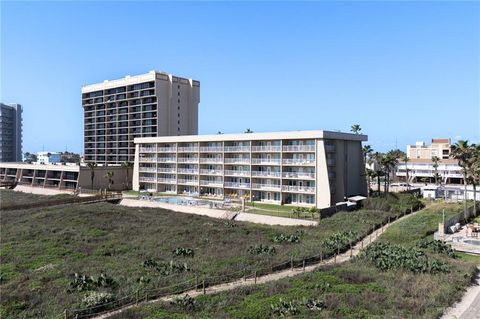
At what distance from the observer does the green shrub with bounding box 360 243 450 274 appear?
2991 cm

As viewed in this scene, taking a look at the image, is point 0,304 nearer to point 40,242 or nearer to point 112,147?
point 40,242

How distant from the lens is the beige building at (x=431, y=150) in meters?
138

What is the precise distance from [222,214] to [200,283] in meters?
34.1

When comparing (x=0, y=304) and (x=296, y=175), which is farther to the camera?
(x=296, y=175)

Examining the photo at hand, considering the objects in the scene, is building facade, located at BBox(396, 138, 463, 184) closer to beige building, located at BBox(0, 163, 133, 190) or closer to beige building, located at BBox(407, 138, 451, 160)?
beige building, located at BBox(407, 138, 451, 160)

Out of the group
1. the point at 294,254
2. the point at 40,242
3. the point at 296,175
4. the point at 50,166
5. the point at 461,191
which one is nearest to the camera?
the point at 294,254

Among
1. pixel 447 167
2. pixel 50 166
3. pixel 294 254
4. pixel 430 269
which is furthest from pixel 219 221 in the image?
pixel 447 167

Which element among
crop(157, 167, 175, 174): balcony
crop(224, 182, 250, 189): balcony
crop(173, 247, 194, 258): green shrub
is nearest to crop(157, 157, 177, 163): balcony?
crop(157, 167, 175, 174): balcony

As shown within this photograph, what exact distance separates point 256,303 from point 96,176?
8176 cm

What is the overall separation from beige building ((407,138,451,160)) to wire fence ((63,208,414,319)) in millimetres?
116137

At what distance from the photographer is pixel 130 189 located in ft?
324

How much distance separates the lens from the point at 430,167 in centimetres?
12188

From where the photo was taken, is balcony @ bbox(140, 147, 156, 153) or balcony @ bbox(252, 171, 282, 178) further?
balcony @ bbox(140, 147, 156, 153)

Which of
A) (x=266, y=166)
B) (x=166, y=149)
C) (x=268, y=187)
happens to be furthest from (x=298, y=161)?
(x=166, y=149)
